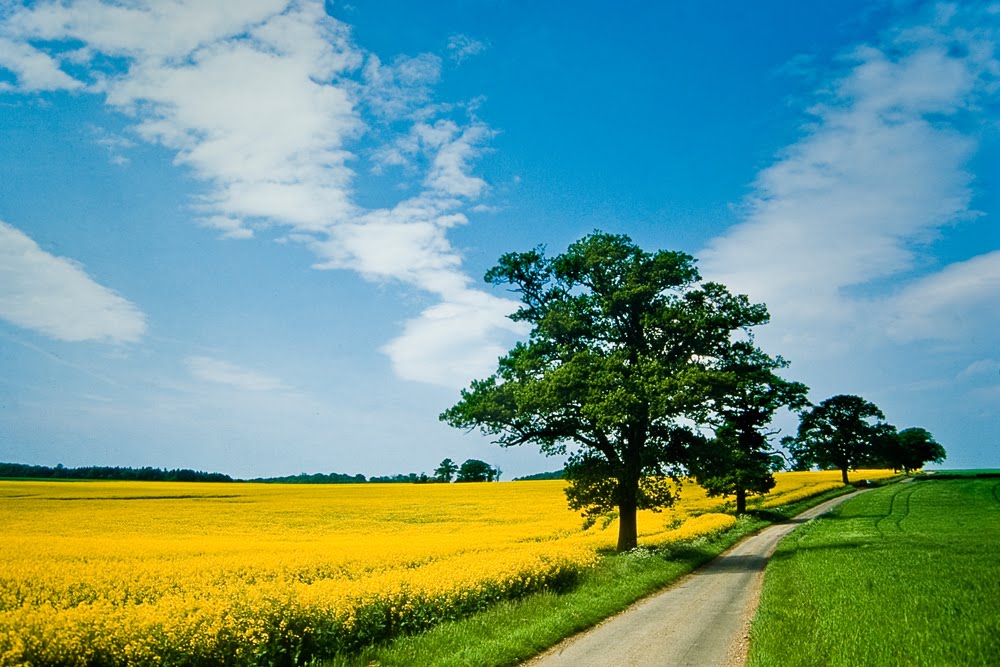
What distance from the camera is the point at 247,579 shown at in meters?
16.0

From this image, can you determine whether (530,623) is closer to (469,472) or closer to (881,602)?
(881,602)

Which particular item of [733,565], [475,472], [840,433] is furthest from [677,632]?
[475,472]

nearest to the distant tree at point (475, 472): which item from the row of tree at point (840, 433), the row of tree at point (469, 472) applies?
the row of tree at point (469, 472)

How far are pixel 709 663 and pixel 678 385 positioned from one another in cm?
1285

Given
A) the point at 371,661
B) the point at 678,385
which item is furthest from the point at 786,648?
the point at 678,385

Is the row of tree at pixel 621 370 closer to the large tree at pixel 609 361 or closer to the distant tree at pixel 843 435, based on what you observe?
the large tree at pixel 609 361

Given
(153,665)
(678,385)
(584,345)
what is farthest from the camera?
(584,345)

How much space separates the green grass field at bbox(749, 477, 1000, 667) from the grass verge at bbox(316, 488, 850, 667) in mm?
3283

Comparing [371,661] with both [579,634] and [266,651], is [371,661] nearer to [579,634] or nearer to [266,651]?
[266,651]

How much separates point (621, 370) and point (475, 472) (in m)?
113

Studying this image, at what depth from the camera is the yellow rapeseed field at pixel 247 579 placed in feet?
30.3

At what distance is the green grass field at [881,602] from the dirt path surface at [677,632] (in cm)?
54

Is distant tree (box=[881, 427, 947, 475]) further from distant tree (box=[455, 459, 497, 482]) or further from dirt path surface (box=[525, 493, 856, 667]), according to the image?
dirt path surface (box=[525, 493, 856, 667])

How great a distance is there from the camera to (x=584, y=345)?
2486 centimetres
